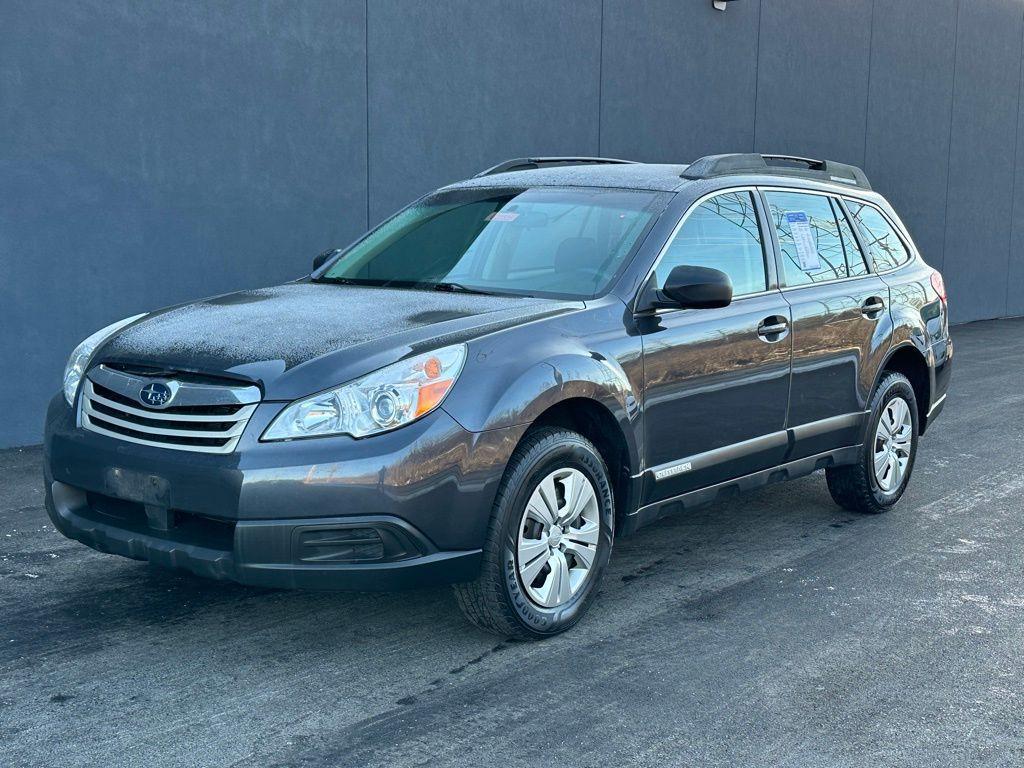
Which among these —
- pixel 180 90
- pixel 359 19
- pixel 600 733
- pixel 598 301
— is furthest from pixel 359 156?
pixel 600 733

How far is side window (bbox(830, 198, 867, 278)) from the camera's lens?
6.55 meters

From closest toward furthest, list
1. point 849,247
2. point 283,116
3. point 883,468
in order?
point 849,247 < point 883,468 < point 283,116

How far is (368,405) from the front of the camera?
164 inches

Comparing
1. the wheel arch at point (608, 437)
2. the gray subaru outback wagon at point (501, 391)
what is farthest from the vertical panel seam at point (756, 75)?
the wheel arch at point (608, 437)

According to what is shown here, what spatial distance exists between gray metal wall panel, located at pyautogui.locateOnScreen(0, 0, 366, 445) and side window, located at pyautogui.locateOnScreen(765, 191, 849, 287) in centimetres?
457

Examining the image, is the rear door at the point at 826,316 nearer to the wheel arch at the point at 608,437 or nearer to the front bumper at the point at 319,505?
the wheel arch at the point at 608,437

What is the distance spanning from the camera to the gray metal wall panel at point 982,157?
1945 centimetres

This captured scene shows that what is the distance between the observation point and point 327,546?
13.6ft

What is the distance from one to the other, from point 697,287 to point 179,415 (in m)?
2.06

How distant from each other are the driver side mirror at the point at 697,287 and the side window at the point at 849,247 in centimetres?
174

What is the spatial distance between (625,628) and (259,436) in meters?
1.65

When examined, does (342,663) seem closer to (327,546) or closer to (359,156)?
(327,546)

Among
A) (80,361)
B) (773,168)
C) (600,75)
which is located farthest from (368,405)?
(600,75)

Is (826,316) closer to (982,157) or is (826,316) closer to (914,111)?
(914,111)
